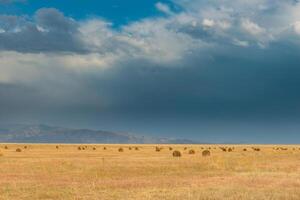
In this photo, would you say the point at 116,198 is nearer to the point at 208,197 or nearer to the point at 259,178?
the point at 208,197

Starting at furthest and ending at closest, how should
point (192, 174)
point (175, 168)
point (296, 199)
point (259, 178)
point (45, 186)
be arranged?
point (175, 168), point (192, 174), point (259, 178), point (45, 186), point (296, 199)

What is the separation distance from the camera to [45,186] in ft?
86.4

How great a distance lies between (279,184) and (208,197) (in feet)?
22.4

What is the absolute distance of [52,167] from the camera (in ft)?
127

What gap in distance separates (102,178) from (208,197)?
1087 centimetres

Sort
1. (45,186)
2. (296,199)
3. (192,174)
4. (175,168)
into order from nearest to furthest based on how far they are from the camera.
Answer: (296,199)
(45,186)
(192,174)
(175,168)

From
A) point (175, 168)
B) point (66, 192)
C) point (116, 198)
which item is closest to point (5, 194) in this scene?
point (66, 192)

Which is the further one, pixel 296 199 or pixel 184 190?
pixel 184 190

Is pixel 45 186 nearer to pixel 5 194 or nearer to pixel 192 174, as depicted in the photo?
pixel 5 194

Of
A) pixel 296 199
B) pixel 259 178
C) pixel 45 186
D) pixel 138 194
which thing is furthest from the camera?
pixel 259 178

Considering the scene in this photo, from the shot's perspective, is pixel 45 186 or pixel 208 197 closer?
pixel 208 197

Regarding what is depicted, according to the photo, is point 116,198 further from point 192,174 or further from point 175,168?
point 175,168

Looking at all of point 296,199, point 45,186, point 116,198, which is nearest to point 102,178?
point 45,186

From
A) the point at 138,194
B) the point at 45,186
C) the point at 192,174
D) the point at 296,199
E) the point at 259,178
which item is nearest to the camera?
the point at 296,199
